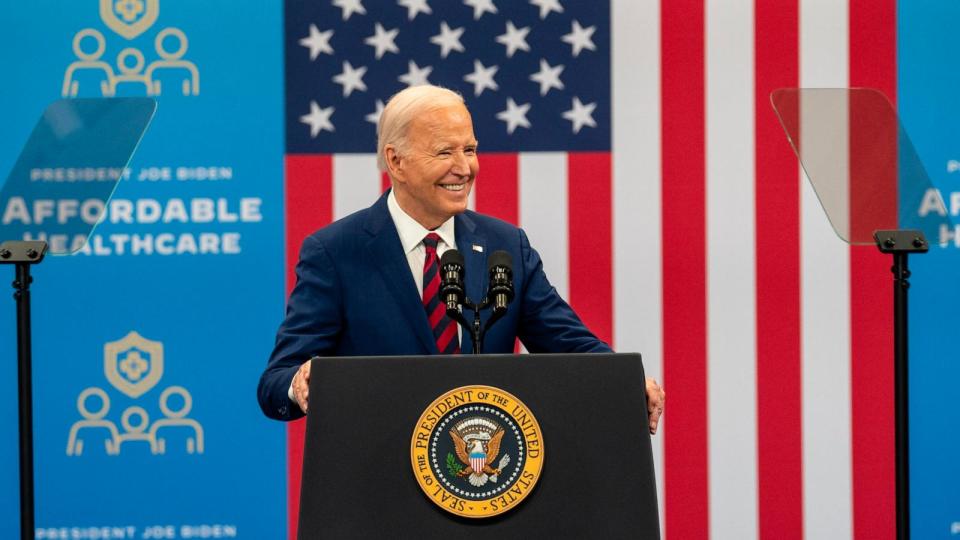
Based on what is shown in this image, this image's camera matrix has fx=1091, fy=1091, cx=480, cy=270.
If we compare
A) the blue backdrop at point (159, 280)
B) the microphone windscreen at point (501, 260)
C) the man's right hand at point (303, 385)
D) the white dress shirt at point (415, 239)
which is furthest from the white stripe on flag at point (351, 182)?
the man's right hand at point (303, 385)

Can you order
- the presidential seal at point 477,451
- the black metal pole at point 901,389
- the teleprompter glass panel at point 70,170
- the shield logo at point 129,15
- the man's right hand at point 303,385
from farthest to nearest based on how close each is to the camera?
the shield logo at point 129,15 < the teleprompter glass panel at point 70,170 < the black metal pole at point 901,389 < the man's right hand at point 303,385 < the presidential seal at point 477,451

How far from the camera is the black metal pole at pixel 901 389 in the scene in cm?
236

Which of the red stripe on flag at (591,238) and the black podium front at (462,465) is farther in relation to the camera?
the red stripe on flag at (591,238)

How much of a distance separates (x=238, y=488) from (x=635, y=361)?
208cm

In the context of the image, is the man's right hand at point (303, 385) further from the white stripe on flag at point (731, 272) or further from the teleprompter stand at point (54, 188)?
the white stripe on flag at point (731, 272)

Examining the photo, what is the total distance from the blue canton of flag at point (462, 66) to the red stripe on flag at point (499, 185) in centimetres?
4

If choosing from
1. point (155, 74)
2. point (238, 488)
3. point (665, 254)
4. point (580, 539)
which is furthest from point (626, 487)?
point (155, 74)

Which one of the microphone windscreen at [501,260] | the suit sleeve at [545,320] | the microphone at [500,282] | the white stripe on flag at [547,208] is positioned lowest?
the suit sleeve at [545,320]

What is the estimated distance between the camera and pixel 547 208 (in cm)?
346

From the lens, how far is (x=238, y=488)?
11.4 ft

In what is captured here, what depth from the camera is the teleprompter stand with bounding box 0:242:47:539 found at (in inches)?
93.1

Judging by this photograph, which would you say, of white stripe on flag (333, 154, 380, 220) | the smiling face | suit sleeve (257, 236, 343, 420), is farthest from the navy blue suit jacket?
white stripe on flag (333, 154, 380, 220)

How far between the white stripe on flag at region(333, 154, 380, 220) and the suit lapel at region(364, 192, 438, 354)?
1022 mm

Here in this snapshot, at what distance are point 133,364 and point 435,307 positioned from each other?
1.46 m
